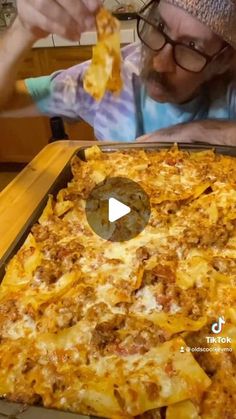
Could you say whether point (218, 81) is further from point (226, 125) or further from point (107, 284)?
point (107, 284)

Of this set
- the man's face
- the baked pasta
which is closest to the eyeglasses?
the man's face

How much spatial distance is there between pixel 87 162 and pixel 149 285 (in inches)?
22.1

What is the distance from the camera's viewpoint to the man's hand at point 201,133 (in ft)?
4.26

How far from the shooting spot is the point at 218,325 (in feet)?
2.53

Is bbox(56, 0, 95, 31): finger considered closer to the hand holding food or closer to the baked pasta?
the hand holding food

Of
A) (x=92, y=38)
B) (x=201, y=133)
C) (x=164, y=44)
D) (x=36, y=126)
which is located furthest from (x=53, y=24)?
(x=36, y=126)

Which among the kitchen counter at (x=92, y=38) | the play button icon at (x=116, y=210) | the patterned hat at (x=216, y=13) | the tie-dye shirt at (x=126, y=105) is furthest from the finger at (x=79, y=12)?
the kitchen counter at (x=92, y=38)

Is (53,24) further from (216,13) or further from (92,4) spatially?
(216,13)

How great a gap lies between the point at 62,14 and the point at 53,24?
0.04 metres

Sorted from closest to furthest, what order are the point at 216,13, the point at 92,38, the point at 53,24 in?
the point at 53,24, the point at 216,13, the point at 92,38

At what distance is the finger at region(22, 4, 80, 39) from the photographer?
2.85 ft

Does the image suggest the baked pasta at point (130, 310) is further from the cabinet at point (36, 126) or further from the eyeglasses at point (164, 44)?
the cabinet at point (36, 126)

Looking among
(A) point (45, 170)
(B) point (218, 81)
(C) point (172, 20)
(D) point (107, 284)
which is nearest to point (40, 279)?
(D) point (107, 284)

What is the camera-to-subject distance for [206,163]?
1.23 m
